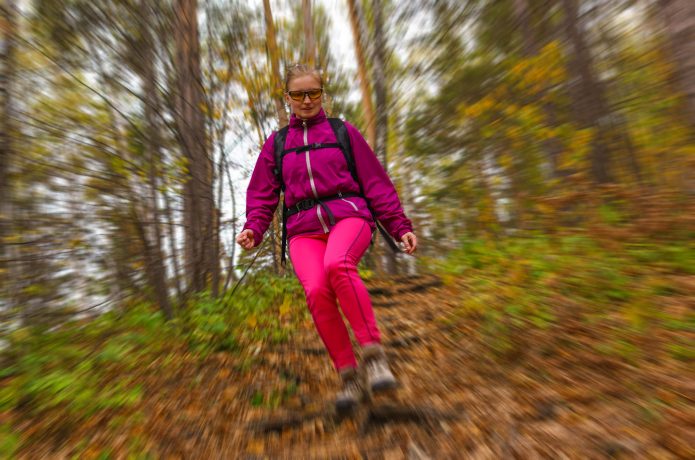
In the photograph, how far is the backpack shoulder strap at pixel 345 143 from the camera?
282 centimetres

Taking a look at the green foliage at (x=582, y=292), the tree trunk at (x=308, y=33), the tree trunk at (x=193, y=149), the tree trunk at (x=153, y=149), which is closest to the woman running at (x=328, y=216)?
the green foliage at (x=582, y=292)

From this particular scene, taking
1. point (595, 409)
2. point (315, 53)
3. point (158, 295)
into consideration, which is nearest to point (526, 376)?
point (595, 409)

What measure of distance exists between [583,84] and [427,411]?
3.65m

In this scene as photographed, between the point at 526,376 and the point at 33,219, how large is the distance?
3584mm

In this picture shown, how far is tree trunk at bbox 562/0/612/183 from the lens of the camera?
413cm

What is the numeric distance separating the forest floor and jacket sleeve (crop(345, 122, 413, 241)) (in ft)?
3.75

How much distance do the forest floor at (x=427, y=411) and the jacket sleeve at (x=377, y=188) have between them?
1142 millimetres

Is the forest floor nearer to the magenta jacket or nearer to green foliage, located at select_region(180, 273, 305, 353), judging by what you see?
green foliage, located at select_region(180, 273, 305, 353)

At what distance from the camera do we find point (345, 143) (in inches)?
112

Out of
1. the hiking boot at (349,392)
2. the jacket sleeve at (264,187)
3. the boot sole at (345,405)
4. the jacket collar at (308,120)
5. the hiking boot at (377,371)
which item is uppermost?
the jacket collar at (308,120)

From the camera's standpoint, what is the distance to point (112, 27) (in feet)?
11.7

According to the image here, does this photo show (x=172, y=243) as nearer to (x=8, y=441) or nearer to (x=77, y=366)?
(x=77, y=366)

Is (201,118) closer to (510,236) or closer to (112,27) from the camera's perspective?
(112,27)

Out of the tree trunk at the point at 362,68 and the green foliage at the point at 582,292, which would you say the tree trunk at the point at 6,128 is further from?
the tree trunk at the point at 362,68
